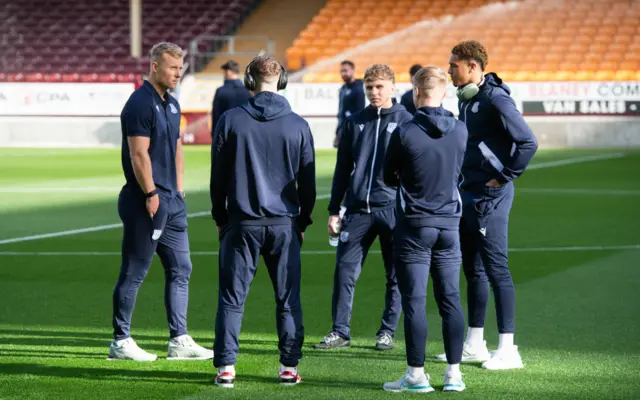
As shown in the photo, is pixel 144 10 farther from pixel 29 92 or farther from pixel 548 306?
pixel 548 306

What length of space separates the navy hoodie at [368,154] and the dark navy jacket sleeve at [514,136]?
2.43 ft

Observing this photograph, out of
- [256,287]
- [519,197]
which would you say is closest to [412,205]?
[256,287]

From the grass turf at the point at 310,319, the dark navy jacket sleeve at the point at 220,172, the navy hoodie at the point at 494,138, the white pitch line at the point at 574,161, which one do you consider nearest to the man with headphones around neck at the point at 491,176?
the navy hoodie at the point at 494,138

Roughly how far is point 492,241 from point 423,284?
0.96m

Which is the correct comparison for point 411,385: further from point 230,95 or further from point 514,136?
point 230,95

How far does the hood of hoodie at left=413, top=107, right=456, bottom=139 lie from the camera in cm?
649

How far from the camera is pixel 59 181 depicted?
2202 cm

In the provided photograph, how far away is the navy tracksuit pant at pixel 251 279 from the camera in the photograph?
6.66 meters

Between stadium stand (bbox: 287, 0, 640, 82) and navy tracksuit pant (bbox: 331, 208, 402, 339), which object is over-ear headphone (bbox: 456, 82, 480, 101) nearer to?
navy tracksuit pant (bbox: 331, 208, 402, 339)

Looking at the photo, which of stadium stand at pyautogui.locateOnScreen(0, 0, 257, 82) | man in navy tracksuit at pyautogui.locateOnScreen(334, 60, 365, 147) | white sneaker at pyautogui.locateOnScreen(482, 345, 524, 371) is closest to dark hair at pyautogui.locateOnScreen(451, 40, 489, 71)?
white sneaker at pyautogui.locateOnScreen(482, 345, 524, 371)

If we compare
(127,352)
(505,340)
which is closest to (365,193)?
(505,340)

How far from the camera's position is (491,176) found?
24.5 ft

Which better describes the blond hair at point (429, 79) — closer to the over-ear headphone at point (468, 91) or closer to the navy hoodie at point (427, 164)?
the navy hoodie at point (427, 164)

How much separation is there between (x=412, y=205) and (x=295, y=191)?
680 mm
